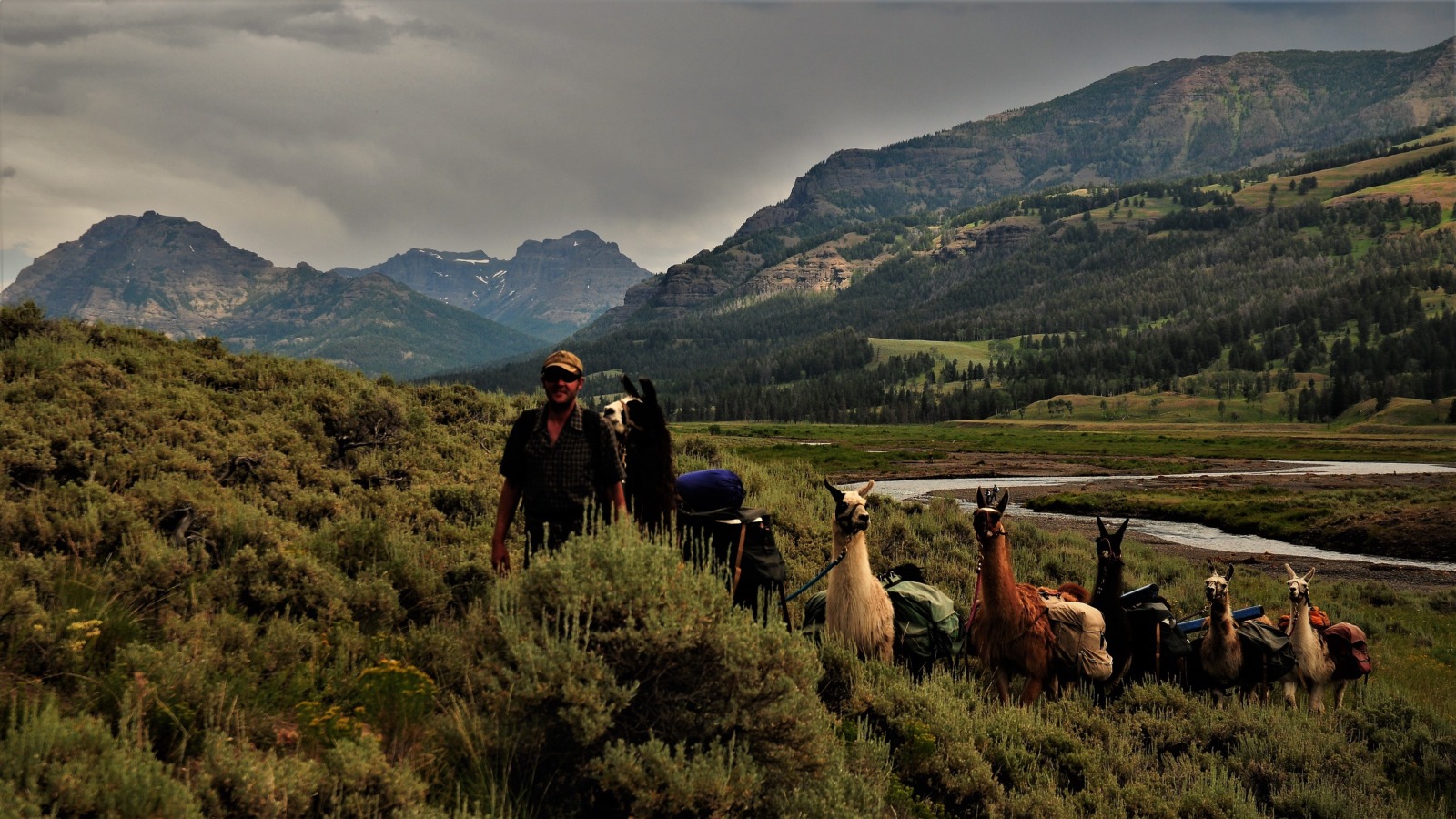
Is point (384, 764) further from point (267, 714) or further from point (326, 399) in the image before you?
point (326, 399)

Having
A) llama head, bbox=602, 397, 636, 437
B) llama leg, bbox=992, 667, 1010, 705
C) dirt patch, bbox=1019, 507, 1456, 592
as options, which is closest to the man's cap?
llama head, bbox=602, 397, 636, 437

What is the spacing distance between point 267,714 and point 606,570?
2.01m

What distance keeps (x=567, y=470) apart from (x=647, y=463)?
1031mm

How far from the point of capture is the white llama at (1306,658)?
8250 millimetres

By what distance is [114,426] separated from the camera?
30.1ft

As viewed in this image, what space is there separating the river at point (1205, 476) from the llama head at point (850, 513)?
1663cm

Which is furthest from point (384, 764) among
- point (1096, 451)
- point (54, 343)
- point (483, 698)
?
point (1096, 451)

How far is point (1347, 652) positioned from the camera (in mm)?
8539

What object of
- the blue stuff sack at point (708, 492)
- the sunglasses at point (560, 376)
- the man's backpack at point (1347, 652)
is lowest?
the man's backpack at point (1347, 652)

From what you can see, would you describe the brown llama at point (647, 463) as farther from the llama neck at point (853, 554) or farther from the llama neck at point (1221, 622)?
the llama neck at point (1221, 622)

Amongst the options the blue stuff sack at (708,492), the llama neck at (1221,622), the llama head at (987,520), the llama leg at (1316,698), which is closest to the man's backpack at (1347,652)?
the llama leg at (1316,698)

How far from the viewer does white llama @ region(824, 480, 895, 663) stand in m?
7.18

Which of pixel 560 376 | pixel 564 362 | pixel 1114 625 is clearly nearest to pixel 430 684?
pixel 560 376

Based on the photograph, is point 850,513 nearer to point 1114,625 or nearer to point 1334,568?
point 1114,625
